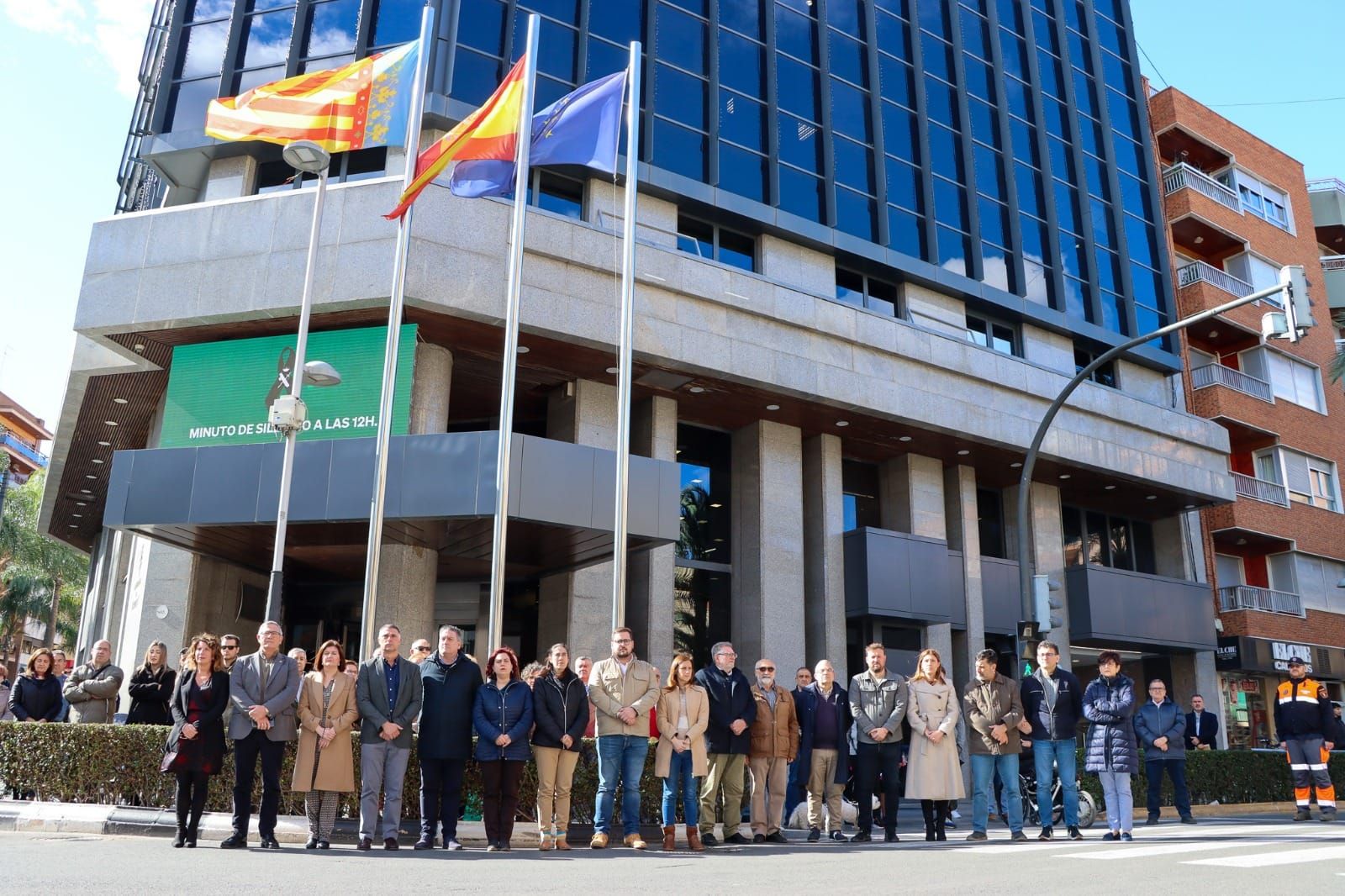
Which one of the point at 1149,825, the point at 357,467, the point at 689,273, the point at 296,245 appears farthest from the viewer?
the point at 689,273

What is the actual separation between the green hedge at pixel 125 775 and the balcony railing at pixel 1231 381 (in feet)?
88.2

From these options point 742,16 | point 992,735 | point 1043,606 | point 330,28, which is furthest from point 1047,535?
point 330,28

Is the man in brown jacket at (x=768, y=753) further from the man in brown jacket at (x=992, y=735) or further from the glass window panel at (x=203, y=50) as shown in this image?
the glass window panel at (x=203, y=50)

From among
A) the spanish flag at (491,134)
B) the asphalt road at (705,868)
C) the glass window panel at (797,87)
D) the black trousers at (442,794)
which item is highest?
the glass window panel at (797,87)

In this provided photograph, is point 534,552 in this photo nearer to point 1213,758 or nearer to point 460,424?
point 460,424

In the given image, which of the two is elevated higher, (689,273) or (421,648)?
(689,273)

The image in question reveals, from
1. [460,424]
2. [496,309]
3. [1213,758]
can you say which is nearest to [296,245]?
[496,309]

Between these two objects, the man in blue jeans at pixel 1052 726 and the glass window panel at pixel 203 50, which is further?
the glass window panel at pixel 203 50

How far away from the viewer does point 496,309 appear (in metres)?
18.3

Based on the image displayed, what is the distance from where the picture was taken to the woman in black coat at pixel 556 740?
387 inches

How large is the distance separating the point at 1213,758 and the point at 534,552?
37.6ft

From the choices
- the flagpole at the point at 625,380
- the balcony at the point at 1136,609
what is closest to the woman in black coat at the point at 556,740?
the flagpole at the point at 625,380

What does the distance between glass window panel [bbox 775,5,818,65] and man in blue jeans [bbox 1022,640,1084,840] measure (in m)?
Result: 17.8

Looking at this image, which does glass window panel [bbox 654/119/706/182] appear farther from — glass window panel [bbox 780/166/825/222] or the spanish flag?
the spanish flag
